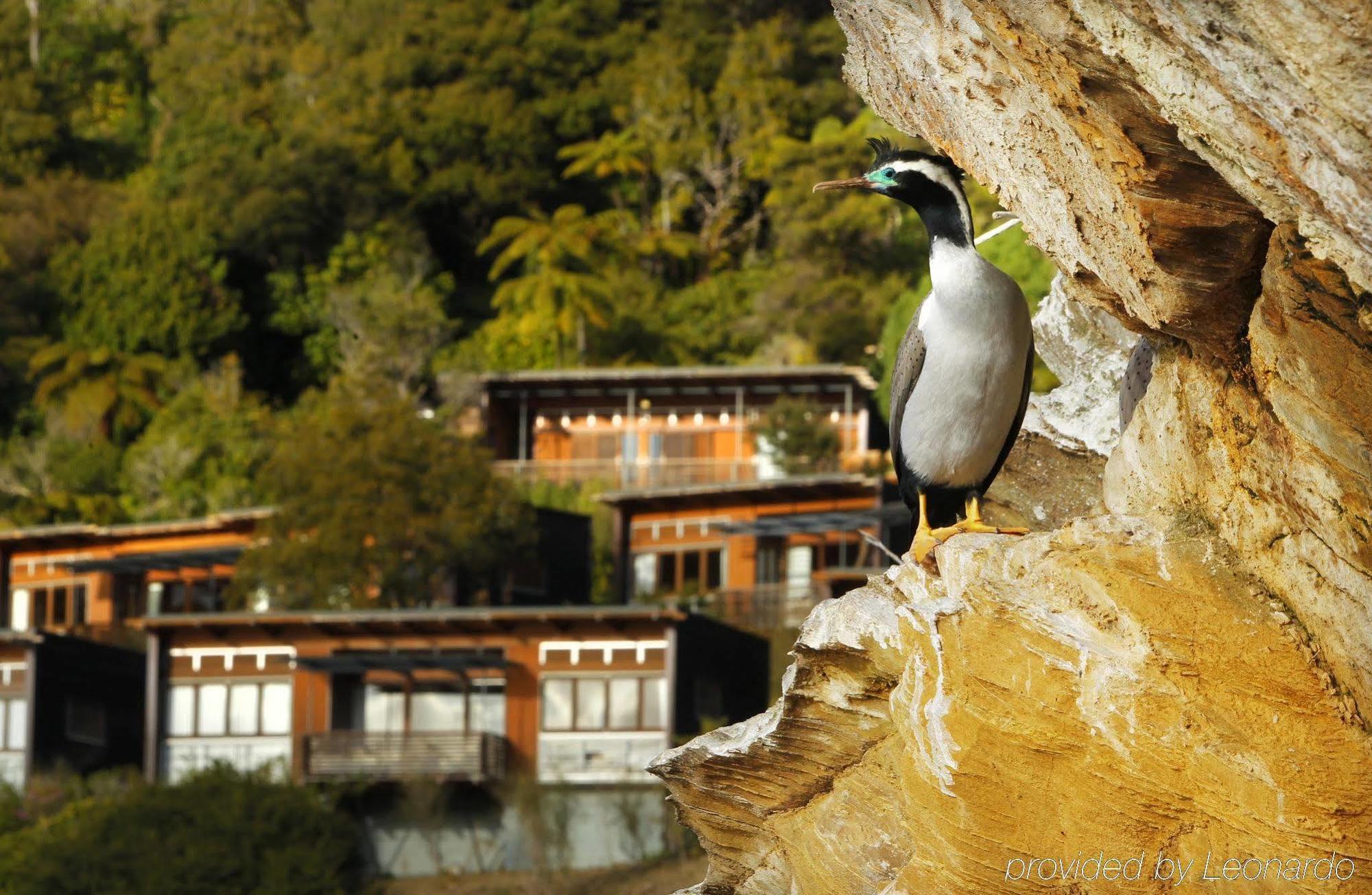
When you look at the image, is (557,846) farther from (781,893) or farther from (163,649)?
(781,893)

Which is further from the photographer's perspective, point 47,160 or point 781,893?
point 47,160

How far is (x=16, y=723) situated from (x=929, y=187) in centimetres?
3569

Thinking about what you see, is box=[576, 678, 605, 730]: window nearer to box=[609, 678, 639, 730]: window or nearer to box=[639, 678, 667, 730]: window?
box=[609, 678, 639, 730]: window

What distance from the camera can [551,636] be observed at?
3934cm

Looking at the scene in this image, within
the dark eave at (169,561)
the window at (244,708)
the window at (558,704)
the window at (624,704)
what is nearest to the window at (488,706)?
the window at (558,704)

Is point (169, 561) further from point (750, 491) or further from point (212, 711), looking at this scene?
point (750, 491)

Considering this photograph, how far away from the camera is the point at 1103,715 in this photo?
921 cm

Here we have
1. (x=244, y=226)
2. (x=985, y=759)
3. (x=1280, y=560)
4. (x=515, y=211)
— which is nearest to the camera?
(x=1280, y=560)

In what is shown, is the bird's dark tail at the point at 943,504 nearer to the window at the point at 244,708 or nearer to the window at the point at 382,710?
the window at the point at 382,710

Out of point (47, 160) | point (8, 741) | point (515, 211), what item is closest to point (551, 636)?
point (8, 741)

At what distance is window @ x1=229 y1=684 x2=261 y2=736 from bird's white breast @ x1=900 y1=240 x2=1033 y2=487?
32001 mm

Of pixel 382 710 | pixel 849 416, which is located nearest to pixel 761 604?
pixel 382 710

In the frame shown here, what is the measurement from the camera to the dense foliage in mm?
33000

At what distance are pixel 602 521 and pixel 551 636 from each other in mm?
8768
